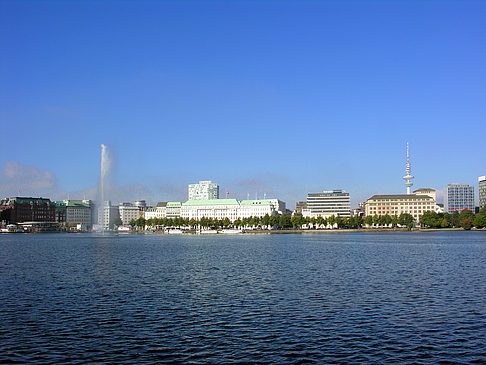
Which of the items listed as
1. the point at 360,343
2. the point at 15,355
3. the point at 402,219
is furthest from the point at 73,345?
the point at 402,219

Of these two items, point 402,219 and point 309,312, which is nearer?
point 309,312

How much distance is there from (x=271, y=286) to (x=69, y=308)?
13632 mm

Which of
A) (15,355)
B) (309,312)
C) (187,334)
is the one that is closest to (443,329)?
(309,312)

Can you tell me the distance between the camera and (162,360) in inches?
668

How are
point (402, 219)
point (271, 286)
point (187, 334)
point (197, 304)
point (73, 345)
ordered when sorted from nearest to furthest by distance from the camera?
point (73, 345) → point (187, 334) → point (197, 304) → point (271, 286) → point (402, 219)

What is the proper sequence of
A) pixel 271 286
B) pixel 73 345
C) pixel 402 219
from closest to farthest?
pixel 73 345 < pixel 271 286 < pixel 402 219

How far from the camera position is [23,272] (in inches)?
1614

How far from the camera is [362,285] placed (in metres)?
33.6

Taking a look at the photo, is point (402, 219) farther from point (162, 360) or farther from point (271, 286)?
point (162, 360)

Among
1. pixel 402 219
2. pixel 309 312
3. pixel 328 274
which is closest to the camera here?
pixel 309 312

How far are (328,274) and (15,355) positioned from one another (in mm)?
27241

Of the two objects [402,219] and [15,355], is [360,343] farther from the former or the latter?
[402,219]

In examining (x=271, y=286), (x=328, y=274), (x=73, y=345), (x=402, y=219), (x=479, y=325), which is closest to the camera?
(x=73, y=345)

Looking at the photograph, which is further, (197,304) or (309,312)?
(197,304)
